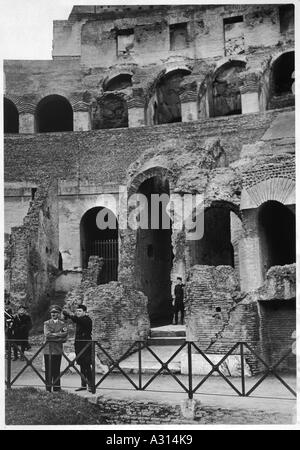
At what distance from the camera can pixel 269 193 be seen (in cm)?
1596

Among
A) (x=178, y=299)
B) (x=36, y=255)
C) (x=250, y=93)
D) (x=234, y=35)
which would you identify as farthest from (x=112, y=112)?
(x=178, y=299)

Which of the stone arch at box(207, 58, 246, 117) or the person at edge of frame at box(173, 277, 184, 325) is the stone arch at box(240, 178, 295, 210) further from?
the stone arch at box(207, 58, 246, 117)

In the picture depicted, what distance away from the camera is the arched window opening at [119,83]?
34750 millimetres

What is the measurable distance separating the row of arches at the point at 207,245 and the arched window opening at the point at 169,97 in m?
11.8

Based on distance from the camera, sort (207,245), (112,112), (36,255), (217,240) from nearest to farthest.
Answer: (207,245) → (217,240) → (36,255) → (112,112)

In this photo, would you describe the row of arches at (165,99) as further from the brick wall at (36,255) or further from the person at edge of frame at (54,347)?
the person at edge of frame at (54,347)

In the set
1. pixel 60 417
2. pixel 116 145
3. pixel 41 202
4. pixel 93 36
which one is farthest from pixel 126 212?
pixel 93 36

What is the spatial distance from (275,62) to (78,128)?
33.2 ft

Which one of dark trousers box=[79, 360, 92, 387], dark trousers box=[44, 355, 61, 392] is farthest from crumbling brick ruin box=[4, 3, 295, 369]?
dark trousers box=[44, 355, 61, 392]

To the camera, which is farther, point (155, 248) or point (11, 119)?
point (11, 119)

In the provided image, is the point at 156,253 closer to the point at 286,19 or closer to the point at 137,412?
the point at 137,412

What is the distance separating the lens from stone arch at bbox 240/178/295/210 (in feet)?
51.9

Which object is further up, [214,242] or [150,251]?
[214,242]

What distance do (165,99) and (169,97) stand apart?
24 cm
